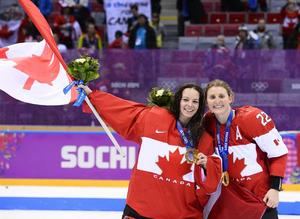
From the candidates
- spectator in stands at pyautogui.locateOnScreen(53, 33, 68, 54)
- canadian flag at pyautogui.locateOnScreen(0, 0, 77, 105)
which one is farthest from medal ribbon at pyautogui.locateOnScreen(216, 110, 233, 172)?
spectator in stands at pyautogui.locateOnScreen(53, 33, 68, 54)

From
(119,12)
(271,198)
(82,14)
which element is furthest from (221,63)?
(271,198)

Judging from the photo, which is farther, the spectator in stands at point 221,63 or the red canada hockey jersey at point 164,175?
the spectator in stands at point 221,63

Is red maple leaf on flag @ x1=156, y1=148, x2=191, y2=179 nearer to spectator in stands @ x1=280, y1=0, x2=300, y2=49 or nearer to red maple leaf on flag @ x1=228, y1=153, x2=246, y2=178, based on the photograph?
red maple leaf on flag @ x1=228, y1=153, x2=246, y2=178

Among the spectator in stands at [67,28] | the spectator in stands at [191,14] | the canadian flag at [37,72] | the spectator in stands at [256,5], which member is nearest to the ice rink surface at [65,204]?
the canadian flag at [37,72]

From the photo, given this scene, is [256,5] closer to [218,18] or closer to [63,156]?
[218,18]

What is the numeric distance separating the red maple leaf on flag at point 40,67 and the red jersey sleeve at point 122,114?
58cm

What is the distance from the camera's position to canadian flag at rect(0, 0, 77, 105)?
477cm

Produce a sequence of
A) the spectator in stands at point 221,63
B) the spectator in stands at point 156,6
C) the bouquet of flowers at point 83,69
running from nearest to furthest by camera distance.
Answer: the bouquet of flowers at point 83,69 → the spectator in stands at point 221,63 → the spectator in stands at point 156,6

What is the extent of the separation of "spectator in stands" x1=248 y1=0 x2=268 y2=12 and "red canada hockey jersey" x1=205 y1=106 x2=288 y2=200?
8.87 m

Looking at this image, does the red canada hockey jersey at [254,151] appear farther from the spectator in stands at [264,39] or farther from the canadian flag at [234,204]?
the spectator in stands at [264,39]

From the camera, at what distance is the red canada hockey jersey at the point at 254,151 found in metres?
4.09

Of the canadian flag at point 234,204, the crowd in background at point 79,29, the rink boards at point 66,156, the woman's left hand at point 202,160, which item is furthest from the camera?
the crowd in background at point 79,29

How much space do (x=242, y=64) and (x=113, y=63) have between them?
1.50 m

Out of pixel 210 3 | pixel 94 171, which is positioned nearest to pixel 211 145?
pixel 94 171
